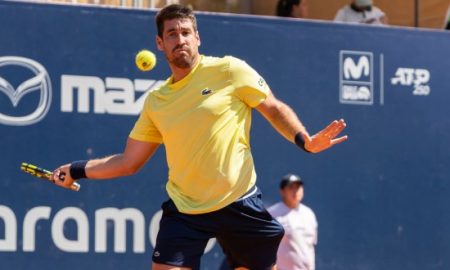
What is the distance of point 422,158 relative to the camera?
435 inches

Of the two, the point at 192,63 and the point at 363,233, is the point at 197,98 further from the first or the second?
the point at 363,233

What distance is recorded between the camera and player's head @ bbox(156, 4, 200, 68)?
662 cm

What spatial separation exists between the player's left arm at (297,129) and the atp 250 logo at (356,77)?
4.14 metres

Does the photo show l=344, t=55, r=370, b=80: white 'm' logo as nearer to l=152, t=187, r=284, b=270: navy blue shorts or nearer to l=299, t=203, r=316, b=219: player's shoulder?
l=299, t=203, r=316, b=219: player's shoulder

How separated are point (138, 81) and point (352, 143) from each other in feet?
6.94

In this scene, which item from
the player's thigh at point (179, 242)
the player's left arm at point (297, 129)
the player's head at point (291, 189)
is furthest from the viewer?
the player's head at point (291, 189)

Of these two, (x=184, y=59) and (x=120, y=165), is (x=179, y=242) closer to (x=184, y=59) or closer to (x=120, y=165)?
(x=120, y=165)

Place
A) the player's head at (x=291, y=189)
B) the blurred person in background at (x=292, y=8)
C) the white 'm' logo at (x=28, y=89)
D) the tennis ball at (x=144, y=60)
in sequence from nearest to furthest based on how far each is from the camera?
the tennis ball at (x=144, y=60)
the white 'm' logo at (x=28, y=89)
the player's head at (x=291, y=189)
the blurred person in background at (x=292, y=8)

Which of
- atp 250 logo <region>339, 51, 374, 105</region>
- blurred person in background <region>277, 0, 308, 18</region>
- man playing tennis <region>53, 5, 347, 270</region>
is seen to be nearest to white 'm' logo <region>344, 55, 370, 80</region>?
atp 250 logo <region>339, 51, 374, 105</region>

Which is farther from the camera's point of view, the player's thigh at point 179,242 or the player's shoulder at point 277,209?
the player's shoulder at point 277,209

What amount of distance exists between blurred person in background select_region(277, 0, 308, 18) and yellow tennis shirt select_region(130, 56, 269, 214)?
5.40m

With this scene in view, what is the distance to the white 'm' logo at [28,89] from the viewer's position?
9.47m

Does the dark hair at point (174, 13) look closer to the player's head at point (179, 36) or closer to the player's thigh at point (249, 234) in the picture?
the player's head at point (179, 36)

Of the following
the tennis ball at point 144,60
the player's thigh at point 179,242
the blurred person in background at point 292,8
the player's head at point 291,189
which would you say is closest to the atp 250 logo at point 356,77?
the player's head at point 291,189
